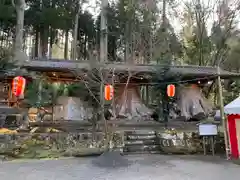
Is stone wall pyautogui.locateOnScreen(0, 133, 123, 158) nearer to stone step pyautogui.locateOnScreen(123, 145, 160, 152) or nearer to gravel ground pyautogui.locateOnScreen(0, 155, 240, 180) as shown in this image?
stone step pyautogui.locateOnScreen(123, 145, 160, 152)

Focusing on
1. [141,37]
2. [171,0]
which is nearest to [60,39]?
[141,37]

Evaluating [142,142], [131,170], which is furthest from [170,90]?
[131,170]

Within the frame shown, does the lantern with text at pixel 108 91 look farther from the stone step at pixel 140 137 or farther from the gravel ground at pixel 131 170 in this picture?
the gravel ground at pixel 131 170

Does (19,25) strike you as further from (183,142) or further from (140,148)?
(183,142)

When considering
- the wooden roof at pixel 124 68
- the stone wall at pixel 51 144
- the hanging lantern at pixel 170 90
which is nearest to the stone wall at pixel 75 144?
the stone wall at pixel 51 144

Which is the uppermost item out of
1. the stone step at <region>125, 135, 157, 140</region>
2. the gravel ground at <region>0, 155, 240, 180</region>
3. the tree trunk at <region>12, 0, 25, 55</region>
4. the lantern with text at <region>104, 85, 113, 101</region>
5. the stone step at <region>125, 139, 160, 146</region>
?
the tree trunk at <region>12, 0, 25, 55</region>

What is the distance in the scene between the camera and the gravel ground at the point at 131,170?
5.12 metres

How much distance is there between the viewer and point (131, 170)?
5.71 m

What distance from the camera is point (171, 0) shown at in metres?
16.4

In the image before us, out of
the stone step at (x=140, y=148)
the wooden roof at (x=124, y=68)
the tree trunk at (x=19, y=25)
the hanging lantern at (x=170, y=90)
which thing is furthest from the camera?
the tree trunk at (x=19, y=25)

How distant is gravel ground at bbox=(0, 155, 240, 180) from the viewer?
5.12 m

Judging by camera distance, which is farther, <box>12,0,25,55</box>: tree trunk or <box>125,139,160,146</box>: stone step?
<box>12,0,25,55</box>: tree trunk

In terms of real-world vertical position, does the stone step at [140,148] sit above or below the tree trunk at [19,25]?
below

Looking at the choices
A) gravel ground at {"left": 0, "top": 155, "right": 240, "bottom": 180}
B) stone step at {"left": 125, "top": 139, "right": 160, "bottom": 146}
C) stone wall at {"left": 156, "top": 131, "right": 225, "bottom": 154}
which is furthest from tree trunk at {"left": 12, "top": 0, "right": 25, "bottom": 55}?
stone wall at {"left": 156, "top": 131, "right": 225, "bottom": 154}
